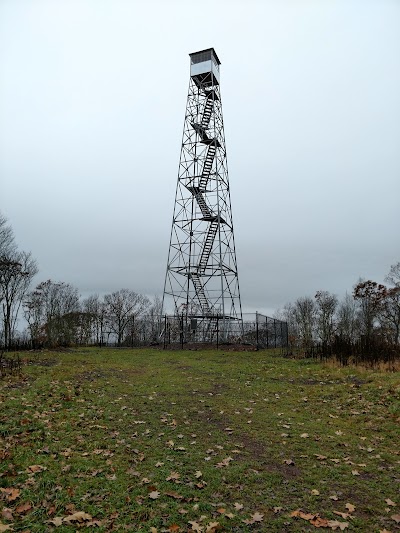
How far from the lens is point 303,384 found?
44.7 ft

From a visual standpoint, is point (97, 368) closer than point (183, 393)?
No

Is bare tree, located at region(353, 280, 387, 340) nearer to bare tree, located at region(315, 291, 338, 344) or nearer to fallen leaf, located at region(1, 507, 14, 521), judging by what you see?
bare tree, located at region(315, 291, 338, 344)

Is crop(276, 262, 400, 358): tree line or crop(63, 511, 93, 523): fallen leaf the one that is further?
crop(276, 262, 400, 358): tree line

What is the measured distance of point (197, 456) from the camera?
692 centimetres

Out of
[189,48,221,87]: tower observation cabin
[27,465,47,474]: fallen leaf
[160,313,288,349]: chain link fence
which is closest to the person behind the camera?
[27,465,47,474]: fallen leaf

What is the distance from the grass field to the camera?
5074mm

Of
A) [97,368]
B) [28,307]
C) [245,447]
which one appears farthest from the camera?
[28,307]

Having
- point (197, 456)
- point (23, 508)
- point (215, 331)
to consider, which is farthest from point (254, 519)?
point (215, 331)

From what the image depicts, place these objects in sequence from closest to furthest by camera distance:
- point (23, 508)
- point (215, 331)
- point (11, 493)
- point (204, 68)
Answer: point (23, 508) → point (11, 493) → point (215, 331) → point (204, 68)

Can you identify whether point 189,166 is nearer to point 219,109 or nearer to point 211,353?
point 219,109

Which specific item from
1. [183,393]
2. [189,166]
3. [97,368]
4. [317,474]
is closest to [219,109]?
[189,166]

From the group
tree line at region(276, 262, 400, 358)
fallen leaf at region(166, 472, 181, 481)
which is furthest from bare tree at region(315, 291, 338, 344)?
fallen leaf at region(166, 472, 181, 481)

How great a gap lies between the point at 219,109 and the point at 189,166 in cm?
540

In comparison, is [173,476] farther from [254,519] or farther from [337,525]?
[337,525]
